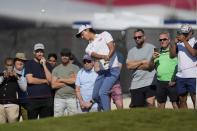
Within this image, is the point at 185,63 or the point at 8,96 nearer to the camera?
the point at 185,63

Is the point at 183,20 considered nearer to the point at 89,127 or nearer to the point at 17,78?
the point at 17,78

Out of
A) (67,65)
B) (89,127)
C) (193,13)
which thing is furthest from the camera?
(193,13)

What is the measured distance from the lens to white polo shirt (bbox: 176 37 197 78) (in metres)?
14.0

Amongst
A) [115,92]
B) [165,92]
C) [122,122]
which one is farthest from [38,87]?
[122,122]

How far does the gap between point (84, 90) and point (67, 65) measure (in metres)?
0.70

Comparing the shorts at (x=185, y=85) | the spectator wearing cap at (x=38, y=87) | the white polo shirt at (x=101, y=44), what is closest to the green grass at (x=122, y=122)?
the shorts at (x=185, y=85)

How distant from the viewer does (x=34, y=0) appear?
75.0 feet

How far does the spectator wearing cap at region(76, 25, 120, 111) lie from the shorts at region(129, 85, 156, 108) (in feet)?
2.16

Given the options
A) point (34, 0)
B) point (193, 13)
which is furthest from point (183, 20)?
point (34, 0)

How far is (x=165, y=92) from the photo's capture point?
1452 centimetres

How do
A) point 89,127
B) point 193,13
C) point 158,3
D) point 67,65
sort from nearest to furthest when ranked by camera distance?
point 89,127 → point 67,65 → point 193,13 → point 158,3

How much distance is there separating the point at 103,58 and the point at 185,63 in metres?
1.41

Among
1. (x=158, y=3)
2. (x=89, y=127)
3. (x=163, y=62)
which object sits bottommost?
(x=89, y=127)

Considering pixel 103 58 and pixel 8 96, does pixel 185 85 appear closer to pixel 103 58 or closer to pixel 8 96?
pixel 103 58
